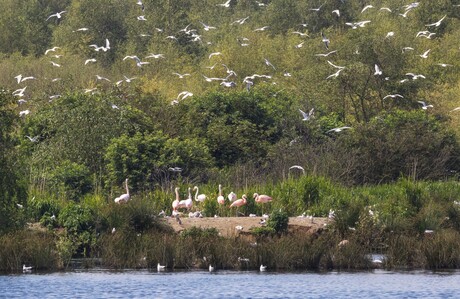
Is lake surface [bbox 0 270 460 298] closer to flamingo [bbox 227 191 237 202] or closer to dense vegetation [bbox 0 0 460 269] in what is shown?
dense vegetation [bbox 0 0 460 269]

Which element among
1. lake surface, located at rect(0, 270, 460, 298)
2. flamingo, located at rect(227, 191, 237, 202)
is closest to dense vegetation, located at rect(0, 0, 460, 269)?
flamingo, located at rect(227, 191, 237, 202)

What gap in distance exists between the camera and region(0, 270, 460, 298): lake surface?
24.6 metres

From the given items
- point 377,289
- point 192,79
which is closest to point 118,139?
point 377,289

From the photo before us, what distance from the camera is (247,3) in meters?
95.6

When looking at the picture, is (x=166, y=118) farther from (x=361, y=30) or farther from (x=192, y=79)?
(x=192, y=79)

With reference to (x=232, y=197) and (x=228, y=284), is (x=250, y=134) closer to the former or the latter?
(x=232, y=197)

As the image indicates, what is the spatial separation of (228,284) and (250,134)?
21167 mm

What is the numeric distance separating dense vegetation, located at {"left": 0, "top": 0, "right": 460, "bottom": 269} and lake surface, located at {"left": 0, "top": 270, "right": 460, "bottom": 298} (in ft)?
4.20

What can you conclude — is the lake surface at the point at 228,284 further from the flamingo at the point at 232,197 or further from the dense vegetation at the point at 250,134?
the flamingo at the point at 232,197

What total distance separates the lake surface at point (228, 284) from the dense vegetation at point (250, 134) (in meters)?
1.28

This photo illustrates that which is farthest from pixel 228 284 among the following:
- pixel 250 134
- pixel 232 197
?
pixel 250 134

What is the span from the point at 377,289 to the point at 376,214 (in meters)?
6.01

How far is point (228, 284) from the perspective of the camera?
2606 cm

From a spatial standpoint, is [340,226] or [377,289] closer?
[377,289]
